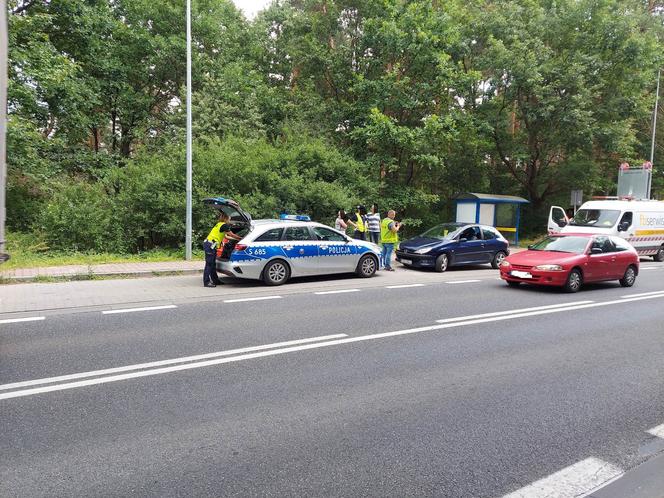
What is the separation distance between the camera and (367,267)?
1325 centimetres

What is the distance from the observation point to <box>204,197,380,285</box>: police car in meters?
11.2

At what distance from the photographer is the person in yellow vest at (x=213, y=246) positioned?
11.1 meters

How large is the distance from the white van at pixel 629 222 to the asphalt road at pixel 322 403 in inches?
494

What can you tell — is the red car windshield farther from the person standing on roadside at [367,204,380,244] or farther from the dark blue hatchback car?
the person standing on roadside at [367,204,380,244]

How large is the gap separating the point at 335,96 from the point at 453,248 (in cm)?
1404

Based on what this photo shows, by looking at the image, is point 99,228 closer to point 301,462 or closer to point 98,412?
point 98,412

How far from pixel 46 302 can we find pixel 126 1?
20.7 meters

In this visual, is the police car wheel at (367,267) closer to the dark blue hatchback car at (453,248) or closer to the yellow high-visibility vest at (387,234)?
the yellow high-visibility vest at (387,234)

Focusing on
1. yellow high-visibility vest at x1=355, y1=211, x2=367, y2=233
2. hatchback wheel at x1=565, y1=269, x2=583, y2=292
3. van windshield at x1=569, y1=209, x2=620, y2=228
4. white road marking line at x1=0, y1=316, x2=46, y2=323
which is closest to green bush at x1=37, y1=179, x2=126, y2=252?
yellow high-visibility vest at x1=355, y1=211, x2=367, y2=233

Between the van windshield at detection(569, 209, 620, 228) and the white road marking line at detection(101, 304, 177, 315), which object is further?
the van windshield at detection(569, 209, 620, 228)

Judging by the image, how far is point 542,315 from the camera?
346 inches

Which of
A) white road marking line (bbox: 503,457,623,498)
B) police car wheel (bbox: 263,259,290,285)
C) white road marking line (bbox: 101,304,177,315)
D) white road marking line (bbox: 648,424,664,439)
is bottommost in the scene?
white road marking line (bbox: 101,304,177,315)

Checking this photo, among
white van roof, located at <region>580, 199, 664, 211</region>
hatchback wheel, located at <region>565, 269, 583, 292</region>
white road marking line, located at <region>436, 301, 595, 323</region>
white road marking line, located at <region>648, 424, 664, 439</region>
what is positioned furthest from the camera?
white van roof, located at <region>580, 199, 664, 211</region>

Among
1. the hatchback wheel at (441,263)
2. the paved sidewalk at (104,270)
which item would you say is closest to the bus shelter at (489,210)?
the hatchback wheel at (441,263)
